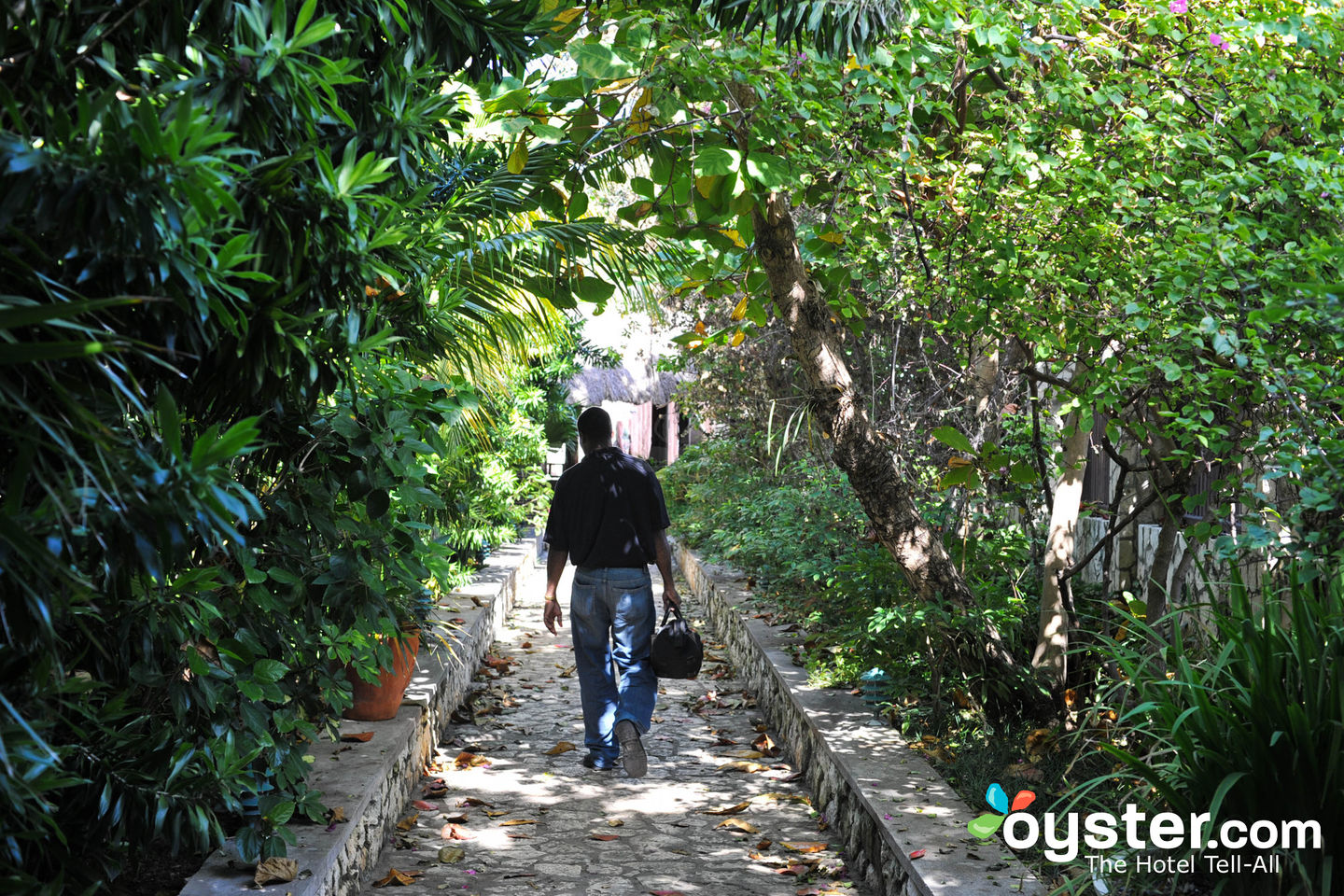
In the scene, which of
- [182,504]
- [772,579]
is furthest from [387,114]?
[772,579]

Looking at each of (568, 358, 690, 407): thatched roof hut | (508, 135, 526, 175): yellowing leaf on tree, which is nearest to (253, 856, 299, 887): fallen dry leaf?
(508, 135, 526, 175): yellowing leaf on tree

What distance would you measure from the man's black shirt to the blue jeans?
0.38ft

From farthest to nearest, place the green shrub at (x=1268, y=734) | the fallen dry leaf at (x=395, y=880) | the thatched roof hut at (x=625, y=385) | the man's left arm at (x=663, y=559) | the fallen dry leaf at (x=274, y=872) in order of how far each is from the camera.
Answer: the thatched roof hut at (x=625, y=385) → the man's left arm at (x=663, y=559) → the fallen dry leaf at (x=395, y=880) → the fallen dry leaf at (x=274, y=872) → the green shrub at (x=1268, y=734)

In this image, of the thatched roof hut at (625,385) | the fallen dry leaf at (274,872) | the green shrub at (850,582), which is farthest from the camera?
the thatched roof hut at (625,385)

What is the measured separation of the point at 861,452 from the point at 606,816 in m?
2.25

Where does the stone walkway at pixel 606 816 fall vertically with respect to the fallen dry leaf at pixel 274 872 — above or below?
below

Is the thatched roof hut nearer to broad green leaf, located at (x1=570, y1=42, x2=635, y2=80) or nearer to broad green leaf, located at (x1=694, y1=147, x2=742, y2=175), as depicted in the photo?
broad green leaf, located at (x1=694, y1=147, x2=742, y2=175)

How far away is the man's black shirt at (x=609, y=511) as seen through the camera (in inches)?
250

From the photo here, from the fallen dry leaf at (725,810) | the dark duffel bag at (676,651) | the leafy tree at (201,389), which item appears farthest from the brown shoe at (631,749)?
the leafy tree at (201,389)

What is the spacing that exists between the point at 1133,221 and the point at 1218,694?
83.7 inches

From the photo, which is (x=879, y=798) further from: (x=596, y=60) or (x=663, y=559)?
(x=596, y=60)

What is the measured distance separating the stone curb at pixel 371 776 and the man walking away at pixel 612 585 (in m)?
0.87

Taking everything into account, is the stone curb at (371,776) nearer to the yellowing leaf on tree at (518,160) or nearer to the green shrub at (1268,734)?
the yellowing leaf on tree at (518,160)

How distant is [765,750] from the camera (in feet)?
21.9
